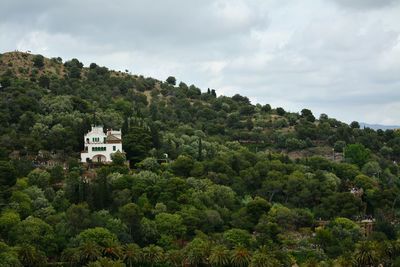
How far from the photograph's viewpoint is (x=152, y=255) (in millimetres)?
57750

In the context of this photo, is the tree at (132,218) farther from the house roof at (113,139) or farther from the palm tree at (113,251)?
the house roof at (113,139)

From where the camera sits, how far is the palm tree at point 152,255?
57.6 m

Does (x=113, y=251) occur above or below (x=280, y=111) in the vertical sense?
below

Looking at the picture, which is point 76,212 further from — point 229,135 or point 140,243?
point 229,135

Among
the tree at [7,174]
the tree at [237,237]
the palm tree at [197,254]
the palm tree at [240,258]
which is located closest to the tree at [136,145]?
the tree at [7,174]

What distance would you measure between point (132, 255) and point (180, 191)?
1402 cm

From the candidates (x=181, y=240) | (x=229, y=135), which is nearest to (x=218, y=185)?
(x=181, y=240)

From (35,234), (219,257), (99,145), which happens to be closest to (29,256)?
(35,234)

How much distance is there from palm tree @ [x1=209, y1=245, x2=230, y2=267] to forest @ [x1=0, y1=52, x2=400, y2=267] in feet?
0.43

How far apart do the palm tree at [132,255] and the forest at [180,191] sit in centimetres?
12

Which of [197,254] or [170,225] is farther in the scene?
[170,225]

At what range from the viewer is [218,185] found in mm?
73375

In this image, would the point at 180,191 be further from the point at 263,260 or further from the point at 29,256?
the point at 29,256

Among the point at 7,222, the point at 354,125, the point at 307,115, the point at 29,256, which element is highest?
the point at 307,115
